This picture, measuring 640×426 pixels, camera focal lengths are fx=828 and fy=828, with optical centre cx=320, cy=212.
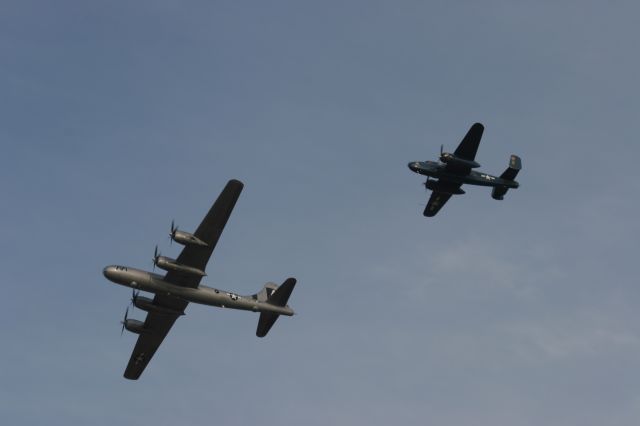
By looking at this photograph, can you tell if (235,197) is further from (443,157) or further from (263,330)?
(443,157)

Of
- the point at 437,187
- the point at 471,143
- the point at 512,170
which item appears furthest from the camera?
the point at 512,170

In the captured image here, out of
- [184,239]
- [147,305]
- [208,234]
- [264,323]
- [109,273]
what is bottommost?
[264,323]

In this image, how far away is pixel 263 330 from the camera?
72750 millimetres

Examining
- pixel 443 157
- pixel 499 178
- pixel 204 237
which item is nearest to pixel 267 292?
pixel 204 237

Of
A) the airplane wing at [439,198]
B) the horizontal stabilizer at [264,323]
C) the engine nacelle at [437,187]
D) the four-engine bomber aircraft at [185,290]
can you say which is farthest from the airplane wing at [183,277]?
the airplane wing at [439,198]

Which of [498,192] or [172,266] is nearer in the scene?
[172,266]

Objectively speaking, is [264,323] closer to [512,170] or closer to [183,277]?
[183,277]

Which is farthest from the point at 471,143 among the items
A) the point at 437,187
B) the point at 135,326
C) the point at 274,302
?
the point at 135,326

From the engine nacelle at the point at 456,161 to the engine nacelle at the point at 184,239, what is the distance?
104 ft

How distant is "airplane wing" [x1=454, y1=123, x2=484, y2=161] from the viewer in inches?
3415

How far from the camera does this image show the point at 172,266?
67.8 m

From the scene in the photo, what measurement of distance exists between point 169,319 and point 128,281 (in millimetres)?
8664

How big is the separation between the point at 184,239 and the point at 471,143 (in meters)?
35.0

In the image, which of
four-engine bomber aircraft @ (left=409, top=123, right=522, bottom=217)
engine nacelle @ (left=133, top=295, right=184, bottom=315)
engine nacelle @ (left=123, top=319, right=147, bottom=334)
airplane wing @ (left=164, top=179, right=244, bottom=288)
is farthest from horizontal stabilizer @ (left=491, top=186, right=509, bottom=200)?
engine nacelle @ (left=123, top=319, right=147, bottom=334)
